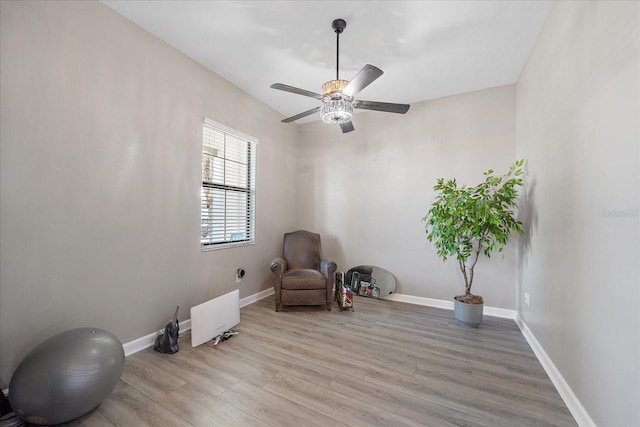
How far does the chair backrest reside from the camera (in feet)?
11.7

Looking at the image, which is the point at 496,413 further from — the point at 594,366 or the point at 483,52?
the point at 483,52

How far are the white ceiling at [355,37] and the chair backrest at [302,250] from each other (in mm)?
2096

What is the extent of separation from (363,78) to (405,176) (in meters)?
1.94

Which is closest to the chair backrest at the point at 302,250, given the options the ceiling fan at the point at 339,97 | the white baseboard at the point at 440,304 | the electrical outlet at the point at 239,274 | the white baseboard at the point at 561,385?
the electrical outlet at the point at 239,274

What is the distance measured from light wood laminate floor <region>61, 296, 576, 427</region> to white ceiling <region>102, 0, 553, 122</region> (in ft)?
9.29

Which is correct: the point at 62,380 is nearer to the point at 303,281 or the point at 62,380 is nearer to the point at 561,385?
the point at 303,281

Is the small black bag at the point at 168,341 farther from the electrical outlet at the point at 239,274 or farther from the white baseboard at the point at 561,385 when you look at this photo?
the white baseboard at the point at 561,385

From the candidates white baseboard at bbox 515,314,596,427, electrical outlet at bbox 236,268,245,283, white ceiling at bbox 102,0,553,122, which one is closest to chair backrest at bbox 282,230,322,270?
electrical outlet at bbox 236,268,245,283

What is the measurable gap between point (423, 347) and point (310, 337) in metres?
1.06

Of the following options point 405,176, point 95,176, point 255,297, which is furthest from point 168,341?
point 405,176

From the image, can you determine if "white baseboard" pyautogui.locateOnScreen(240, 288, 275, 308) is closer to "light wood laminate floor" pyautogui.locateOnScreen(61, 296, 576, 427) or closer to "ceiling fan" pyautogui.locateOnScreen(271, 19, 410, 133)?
"light wood laminate floor" pyautogui.locateOnScreen(61, 296, 576, 427)

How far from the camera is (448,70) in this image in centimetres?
268

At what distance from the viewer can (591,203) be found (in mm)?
1359

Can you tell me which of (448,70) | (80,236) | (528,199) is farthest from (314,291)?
(448,70)
